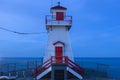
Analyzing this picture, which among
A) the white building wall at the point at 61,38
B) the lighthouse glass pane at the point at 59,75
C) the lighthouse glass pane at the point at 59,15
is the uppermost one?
the lighthouse glass pane at the point at 59,15

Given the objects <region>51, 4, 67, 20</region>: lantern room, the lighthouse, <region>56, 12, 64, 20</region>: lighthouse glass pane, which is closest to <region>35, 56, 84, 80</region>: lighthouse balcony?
the lighthouse

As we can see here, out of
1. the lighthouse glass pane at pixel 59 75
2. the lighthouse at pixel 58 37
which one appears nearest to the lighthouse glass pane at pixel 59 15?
the lighthouse at pixel 58 37

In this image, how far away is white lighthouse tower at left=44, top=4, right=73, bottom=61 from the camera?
2961cm

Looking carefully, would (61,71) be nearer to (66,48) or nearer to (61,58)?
(61,58)

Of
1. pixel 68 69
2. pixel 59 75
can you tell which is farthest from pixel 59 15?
pixel 59 75

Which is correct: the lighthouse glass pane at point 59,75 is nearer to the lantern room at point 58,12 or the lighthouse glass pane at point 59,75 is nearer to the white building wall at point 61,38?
the white building wall at point 61,38

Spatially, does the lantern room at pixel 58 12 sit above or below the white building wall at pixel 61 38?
above

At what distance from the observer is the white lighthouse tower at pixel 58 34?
29609mm

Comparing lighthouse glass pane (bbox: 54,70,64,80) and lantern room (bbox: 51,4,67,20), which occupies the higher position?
lantern room (bbox: 51,4,67,20)

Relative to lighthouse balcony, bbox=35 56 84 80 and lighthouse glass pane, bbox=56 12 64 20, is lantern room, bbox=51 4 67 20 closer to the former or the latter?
lighthouse glass pane, bbox=56 12 64 20

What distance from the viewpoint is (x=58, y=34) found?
30.0 meters

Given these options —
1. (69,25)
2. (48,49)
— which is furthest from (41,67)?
(69,25)

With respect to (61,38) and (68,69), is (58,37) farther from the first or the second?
(68,69)

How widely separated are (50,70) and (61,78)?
1497 millimetres
